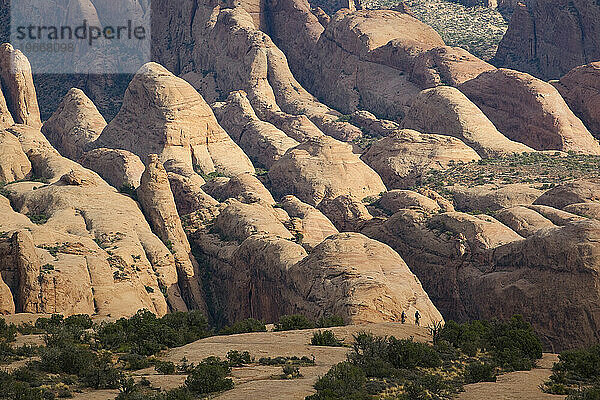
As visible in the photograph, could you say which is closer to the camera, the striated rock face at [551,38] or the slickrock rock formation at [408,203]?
the slickrock rock formation at [408,203]

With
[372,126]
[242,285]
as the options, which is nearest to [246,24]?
[372,126]

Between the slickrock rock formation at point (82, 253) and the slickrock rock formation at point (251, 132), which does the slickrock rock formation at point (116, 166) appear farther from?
the slickrock rock formation at point (251, 132)

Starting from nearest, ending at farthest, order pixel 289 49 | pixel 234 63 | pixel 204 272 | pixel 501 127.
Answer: pixel 204 272
pixel 501 127
pixel 234 63
pixel 289 49

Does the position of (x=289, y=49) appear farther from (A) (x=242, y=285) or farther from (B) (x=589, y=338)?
(B) (x=589, y=338)

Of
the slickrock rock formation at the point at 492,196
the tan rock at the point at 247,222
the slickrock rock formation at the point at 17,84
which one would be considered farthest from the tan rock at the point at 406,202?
the slickrock rock formation at the point at 17,84

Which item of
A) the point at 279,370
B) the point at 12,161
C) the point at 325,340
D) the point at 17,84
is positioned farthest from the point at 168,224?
the point at 17,84
